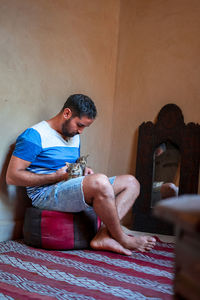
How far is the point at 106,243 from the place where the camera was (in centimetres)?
254

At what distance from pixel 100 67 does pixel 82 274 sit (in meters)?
2.30

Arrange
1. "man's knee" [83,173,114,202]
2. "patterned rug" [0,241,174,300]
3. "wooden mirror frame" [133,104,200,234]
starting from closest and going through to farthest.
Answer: "patterned rug" [0,241,174,300] → "man's knee" [83,173,114,202] → "wooden mirror frame" [133,104,200,234]

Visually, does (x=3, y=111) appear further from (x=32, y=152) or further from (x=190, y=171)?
(x=190, y=171)

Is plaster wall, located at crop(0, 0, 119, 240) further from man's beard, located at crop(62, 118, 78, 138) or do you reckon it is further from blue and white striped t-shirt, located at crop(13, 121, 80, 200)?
man's beard, located at crop(62, 118, 78, 138)

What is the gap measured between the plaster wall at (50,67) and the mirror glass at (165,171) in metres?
0.62

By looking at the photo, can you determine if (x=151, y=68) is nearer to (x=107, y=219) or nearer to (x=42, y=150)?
(x=42, y=150)

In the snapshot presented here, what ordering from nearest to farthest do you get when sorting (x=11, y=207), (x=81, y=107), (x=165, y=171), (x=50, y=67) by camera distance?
(x=81, y=107)
(x=11, y=207)
(x=50, y=67)
(x=165, y=171)

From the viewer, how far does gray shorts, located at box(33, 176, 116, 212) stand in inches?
99.2

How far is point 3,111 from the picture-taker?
2729 mm

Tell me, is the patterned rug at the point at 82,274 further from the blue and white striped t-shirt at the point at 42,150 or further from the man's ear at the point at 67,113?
the man's ear at the point at 67,113

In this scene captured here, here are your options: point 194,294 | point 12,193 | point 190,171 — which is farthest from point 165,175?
point 194,294

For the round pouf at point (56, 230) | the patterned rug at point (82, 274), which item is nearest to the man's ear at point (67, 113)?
the round pouf at point (56, 230)

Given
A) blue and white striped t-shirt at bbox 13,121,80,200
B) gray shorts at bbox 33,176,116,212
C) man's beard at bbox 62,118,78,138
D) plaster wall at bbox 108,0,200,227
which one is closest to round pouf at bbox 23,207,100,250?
gray shorts at bbox 33,176,116,212

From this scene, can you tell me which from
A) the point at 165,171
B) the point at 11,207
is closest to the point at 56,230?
the point at 11,207
